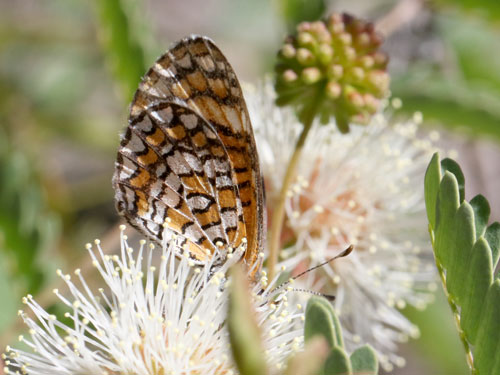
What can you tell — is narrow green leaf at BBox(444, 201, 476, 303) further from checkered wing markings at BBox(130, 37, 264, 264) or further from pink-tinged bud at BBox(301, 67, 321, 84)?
pink-tinged bud at BBox(301, 67, 321, 84)

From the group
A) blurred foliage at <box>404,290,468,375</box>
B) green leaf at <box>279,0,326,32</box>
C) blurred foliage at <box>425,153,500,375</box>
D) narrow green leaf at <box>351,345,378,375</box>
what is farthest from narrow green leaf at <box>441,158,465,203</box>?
blurred foliage at <box>404,290,468,375</box>

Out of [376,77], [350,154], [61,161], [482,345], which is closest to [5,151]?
[350,154]

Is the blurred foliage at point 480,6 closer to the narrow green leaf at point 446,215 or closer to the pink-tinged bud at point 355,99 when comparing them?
the pink-tinged bud at point 355,99

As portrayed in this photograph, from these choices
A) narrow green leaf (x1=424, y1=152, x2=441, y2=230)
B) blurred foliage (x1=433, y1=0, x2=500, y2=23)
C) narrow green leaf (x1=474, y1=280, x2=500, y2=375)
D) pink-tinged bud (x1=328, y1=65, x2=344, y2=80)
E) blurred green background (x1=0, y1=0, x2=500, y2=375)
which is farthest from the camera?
blurred foliage (x1=433, y1=0, x2=500, y2=23)

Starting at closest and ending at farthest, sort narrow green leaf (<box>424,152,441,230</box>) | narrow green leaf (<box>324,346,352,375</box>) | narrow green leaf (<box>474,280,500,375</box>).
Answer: narrow green leaf (<box>324,346,352,375</box>)
narrow green leaf (<box>474,280,500,375</box>)
narrow green leaf (<box>424,152,441,230</box>)

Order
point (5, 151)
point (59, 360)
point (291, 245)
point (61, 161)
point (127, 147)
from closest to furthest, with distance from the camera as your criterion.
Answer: point (59, 360)
point (127, 147)
point (291, 245)
point (5, 151)
point (61, 161)

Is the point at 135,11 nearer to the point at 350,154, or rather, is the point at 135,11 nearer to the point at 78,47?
the point at 350,154

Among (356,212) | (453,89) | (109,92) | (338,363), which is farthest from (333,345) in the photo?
(109,92)
